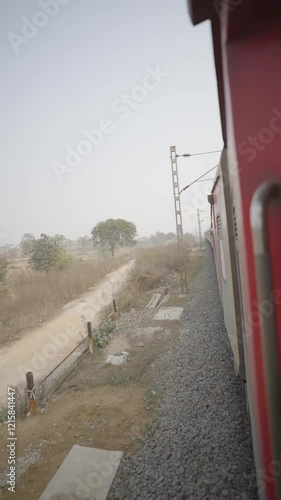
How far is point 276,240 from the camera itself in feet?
3.24

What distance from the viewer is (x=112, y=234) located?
5619 cm

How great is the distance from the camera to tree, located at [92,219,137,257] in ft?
181

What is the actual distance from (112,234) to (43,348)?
4789 cm

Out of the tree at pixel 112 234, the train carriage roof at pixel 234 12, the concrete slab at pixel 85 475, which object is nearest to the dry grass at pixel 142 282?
the concrete slab at pixel 85 475

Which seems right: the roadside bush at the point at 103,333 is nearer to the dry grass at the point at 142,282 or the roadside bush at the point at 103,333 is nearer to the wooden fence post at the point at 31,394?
the dry grass at the point at 142,282

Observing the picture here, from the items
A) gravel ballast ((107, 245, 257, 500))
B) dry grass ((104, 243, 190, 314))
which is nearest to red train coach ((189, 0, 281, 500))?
gravel ballast ((107, 245, 257, 500))

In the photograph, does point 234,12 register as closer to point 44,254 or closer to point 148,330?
point 148,330

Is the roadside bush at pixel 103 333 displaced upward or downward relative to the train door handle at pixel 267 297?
downward

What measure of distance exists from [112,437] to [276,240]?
4.21m

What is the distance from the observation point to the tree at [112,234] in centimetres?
5531

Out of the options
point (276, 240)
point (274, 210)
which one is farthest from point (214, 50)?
point (276, 240)

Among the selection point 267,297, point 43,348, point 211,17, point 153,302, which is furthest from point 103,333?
point 211,17

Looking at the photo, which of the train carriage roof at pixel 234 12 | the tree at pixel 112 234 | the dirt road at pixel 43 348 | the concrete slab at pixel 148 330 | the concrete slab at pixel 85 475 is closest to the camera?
the train carriage roof at pixel 234 12

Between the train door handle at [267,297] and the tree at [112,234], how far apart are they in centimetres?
5298
